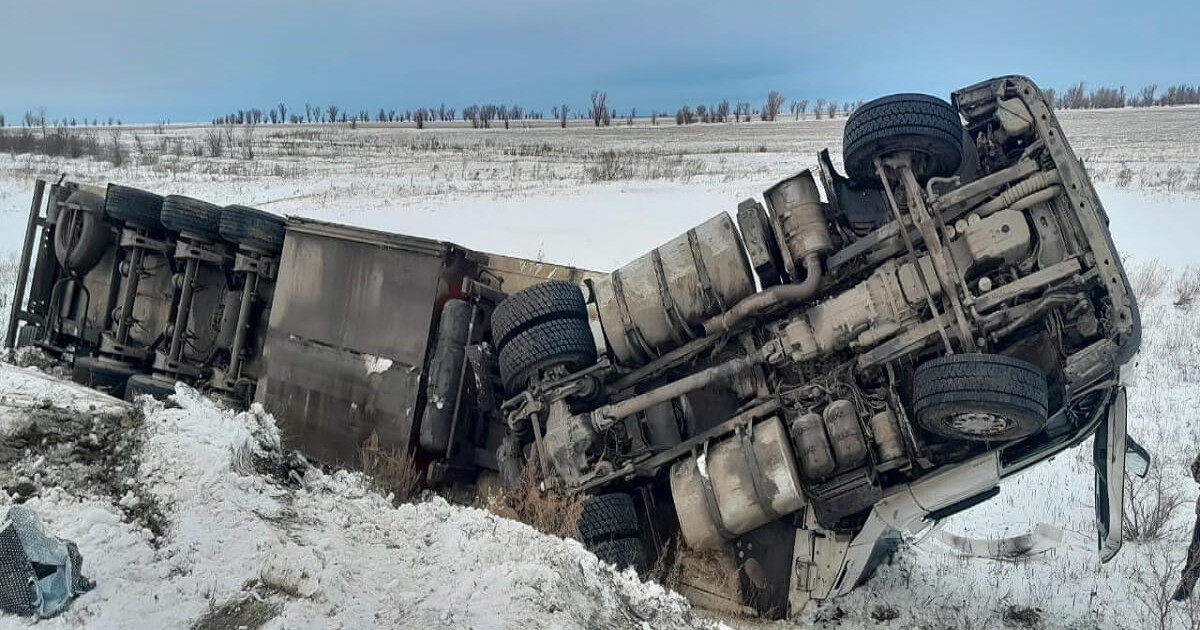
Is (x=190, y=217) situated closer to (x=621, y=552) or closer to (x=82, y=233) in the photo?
(x=82, y=233)

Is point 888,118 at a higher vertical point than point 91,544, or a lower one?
higher

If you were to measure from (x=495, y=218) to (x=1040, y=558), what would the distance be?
510 inches

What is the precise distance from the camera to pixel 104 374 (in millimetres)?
7289

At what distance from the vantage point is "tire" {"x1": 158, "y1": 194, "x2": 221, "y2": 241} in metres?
7.20

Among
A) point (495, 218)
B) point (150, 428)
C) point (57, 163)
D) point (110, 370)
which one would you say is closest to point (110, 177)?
point (57, 163)

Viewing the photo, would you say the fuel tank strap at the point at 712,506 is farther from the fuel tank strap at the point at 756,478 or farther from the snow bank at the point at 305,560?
the snow bank at the point at 305,560

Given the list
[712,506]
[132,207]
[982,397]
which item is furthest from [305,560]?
[132,207]

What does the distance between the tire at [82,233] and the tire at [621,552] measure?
5893 millimetres

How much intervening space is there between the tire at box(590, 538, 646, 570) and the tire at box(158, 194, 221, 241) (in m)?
4.56

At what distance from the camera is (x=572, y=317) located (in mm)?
5699

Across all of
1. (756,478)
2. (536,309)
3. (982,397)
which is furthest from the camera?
(536,309)

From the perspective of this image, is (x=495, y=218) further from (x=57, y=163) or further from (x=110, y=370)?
(x=57, y=163)

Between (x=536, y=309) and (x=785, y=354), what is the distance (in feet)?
5.65

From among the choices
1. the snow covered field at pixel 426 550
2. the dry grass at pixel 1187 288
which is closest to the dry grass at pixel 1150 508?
the snow covered field at pixel 426 550
